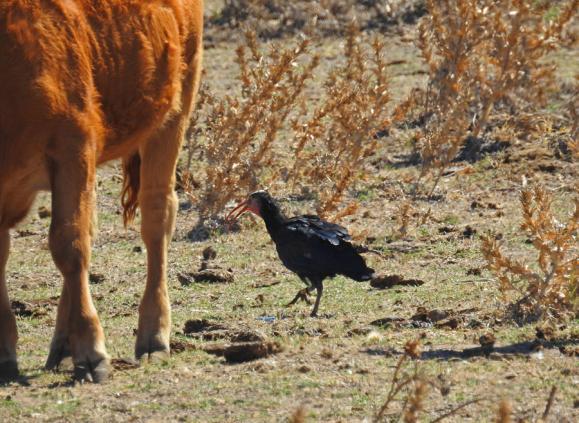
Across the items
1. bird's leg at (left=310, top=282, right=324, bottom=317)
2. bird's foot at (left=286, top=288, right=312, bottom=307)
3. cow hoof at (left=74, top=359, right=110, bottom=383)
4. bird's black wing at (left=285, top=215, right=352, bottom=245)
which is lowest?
bird's foot at (left=286, top=288, right=312, bottom=307)

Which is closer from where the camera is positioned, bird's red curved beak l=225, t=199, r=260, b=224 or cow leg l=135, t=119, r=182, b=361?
cow leg l=135, t=119, r=182, b=361

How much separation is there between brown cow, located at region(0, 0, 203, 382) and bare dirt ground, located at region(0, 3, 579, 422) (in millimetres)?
220

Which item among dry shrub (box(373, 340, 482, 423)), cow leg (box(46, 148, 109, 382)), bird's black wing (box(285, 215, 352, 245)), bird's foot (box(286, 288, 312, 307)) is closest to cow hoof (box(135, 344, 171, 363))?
cow leg (box(46, 148, 109, 382))

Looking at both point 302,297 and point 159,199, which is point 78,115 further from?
point 302,297

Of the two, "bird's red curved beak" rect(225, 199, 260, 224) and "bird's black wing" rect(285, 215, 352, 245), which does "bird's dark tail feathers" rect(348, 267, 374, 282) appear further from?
"bird's red curved beak" rect(225, 199, 260, 224)

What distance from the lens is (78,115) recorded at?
6328 mm

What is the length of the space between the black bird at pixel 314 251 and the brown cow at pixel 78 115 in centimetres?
122

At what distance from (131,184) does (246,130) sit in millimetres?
3575

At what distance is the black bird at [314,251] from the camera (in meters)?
8.51

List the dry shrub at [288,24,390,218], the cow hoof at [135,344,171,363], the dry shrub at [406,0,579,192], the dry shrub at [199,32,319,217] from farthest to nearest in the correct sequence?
the dry shrub at [406,0,579,192]
the dry shrub at [288,24,390,218]
the dry shrub at [199,32,319,217]
the cow hoof at [135,344,171,363]

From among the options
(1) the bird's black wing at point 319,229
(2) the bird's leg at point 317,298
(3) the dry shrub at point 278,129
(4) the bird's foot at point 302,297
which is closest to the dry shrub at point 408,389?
(2) the bird's leg at point 317,298

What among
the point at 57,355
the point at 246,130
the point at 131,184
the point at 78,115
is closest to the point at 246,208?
the point at 131,184

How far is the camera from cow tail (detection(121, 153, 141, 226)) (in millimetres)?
7918

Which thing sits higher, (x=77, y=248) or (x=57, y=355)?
(x=77, y=248)
